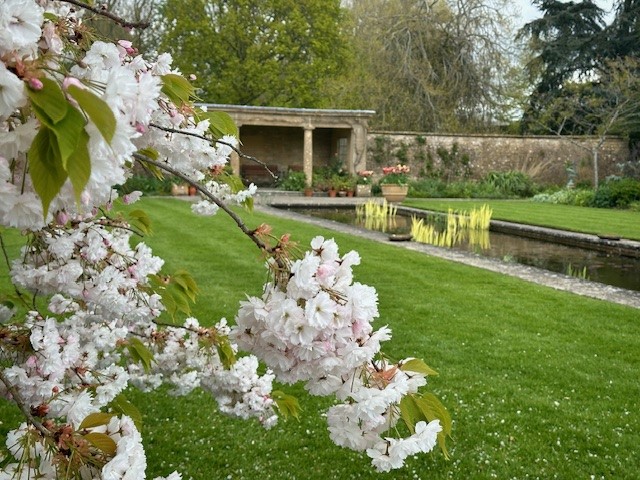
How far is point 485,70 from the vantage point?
27.7 metres

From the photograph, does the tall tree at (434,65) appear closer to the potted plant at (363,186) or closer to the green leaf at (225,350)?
the potted plant at (363,186)

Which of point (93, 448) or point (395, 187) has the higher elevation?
point (93, 448)

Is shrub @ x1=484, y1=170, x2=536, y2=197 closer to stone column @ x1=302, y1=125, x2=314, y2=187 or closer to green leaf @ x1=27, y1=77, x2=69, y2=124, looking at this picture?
stone column @ x1=302, y1=125, x2=314, y2=187

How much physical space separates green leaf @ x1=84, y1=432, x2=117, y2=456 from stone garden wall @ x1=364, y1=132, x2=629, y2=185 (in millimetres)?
22901

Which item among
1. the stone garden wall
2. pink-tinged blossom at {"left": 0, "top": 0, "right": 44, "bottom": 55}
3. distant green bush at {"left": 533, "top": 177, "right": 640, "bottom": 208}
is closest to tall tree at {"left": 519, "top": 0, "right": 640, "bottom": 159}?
the stone garden wall

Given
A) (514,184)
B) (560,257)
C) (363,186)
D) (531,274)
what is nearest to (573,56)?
(514,184)

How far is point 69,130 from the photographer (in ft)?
2.28

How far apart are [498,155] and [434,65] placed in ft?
19.1

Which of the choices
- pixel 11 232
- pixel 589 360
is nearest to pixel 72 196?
pixel 589 360

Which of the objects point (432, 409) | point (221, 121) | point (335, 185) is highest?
point (221, 121)

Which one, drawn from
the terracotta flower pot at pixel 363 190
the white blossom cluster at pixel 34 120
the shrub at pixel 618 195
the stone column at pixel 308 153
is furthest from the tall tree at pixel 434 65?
the white blossom cluster at pixel 34 120

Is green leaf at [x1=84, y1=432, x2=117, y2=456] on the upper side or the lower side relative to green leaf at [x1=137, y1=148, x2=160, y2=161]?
lower

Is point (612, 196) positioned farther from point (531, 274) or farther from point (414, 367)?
point (414, 367)

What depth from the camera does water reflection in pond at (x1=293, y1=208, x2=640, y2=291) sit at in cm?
811
